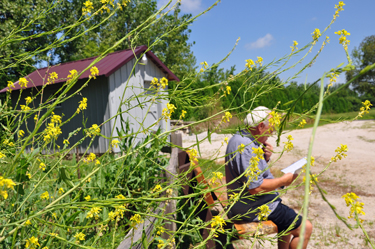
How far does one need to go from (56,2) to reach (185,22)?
561mm

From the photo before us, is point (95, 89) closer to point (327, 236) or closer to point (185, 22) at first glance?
point (327, 236)

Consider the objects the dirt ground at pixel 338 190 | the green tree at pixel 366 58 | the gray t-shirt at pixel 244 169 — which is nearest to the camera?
the gray t-shirt at pixel 244 169

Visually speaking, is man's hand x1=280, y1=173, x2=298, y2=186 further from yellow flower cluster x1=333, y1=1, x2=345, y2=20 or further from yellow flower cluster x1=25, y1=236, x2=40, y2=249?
yellow flower cluster x1=25, y1=236, x2=40, y2=249

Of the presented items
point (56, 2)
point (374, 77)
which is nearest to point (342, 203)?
point (56, 2)

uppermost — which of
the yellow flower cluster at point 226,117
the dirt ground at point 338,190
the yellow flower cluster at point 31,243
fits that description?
the yellow flower cluster at point 226,117

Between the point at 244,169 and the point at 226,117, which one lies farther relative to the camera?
the point at 244,169

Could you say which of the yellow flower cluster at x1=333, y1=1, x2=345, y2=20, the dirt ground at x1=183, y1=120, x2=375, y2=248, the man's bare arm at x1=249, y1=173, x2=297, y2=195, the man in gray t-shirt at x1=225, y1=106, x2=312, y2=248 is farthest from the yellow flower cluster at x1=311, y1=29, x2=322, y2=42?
the man's bare arm at x1=249, y1=173, x2=297, y2=195

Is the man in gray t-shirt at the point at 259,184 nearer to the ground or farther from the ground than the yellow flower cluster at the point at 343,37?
nearer to the ground

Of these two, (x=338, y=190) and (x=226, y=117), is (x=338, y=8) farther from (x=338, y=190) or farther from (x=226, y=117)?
(x=338, y=190)

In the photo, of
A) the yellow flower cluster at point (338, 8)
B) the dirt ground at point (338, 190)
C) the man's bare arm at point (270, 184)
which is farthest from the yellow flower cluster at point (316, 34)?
the man's bare arm at point (270, 184)

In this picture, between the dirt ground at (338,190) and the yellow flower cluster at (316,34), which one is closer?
the yellow flower cluster at (316,34)

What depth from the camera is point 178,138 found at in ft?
10.0

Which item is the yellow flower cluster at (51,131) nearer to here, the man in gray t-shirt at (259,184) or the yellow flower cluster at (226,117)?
the yellow flower cluster at (226,117)

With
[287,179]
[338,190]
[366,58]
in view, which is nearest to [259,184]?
[287,179]
